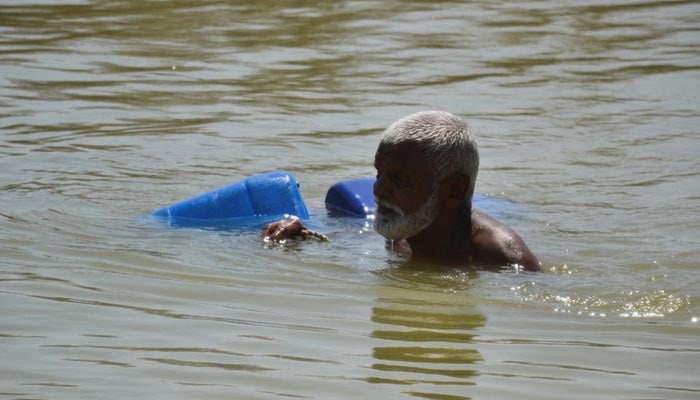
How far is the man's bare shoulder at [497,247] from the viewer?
6.78 m

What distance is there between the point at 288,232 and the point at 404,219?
0.79 meters

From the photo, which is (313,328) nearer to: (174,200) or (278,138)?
(174,200)

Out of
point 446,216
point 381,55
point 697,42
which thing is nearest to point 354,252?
point 446,216

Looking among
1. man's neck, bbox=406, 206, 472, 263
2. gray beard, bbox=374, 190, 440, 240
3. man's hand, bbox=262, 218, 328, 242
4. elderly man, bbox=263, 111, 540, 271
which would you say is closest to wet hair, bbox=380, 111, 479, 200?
elderly man, bbox=263, 111, 540, 271

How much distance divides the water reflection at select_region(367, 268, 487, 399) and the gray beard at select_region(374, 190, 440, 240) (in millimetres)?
206

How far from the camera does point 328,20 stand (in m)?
16.1

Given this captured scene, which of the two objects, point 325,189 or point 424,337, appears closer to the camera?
point 424,337

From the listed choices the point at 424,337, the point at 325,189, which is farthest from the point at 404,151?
the point at 325,189

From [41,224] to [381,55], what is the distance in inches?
278

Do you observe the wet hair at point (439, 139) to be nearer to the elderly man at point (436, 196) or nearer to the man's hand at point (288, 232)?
the elderly man at point (436, 196)

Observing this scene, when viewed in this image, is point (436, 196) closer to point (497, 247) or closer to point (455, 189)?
point (455, 189)

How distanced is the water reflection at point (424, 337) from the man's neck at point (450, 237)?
16 cm

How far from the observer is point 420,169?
6.62 m

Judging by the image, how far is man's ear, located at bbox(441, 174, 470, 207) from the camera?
669 cm
